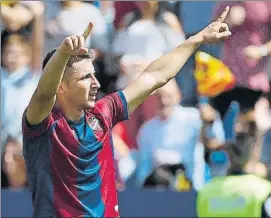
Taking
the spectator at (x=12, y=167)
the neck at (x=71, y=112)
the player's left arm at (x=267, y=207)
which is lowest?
the player's left arm at (x=267, y=207)

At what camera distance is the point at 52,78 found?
4.25 meters

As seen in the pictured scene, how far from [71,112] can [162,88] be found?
3.31 meters

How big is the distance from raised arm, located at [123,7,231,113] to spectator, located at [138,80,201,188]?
279cm

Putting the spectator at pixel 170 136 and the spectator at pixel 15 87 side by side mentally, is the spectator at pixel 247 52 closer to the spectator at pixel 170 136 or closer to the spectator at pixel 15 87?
the spectator at pixel 170 136

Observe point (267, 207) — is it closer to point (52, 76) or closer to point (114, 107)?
point (114, 107)

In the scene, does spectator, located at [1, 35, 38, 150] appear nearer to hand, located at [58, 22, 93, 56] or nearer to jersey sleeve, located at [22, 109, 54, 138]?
jersey sleeve, located at [22, 109, 54, 138]

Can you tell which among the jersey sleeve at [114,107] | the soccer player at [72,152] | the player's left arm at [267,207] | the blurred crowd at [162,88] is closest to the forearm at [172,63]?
the jersey sleeve at [114,107]

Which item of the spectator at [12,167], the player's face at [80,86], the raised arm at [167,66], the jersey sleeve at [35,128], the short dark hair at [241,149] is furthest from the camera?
the spectator at [12,167]

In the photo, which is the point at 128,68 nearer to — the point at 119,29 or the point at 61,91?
the point at 119,29

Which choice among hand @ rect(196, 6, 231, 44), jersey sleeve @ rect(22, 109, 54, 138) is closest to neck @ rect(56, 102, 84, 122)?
jersey sleeve @ rect(22, 109, 54, 138)

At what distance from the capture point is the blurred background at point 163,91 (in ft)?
25.6

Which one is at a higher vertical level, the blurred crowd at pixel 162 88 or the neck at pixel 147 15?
the neck at pixel 147 15

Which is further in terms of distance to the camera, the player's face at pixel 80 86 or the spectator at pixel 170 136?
the spectator at pixel 170 136

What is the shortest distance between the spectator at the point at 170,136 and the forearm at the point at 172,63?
2806 mm
